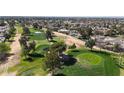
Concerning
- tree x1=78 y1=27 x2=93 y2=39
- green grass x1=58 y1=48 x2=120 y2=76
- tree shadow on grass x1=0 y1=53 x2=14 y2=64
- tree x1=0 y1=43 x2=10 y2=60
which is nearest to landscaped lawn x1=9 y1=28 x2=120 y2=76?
green grass x1=58 y1=48 x2=120 y2=76

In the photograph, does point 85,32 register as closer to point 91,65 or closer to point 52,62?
point 91,65

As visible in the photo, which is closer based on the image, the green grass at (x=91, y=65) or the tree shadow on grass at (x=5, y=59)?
the green grass at (x=91, y=65)

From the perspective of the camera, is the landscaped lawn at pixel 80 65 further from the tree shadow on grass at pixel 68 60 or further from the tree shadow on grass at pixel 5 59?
the tree shadow on grass at pixel 5 59

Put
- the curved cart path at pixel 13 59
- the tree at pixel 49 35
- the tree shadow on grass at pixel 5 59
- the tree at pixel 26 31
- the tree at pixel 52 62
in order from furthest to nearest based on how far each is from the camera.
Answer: the tree at pixel 26 31 → the tree at pixel 49 35 → the tree shadow on grass at pixel 5 59 → the curved cart path at pixel 13 59 → the tree at pixel 52 62

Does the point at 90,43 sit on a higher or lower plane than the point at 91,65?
higher

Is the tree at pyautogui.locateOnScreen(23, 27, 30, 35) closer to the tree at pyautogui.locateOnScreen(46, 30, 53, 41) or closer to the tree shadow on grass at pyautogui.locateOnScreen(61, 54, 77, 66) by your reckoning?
the tree at pyautogui.locateOnScreen(46, 30, 53, 41)

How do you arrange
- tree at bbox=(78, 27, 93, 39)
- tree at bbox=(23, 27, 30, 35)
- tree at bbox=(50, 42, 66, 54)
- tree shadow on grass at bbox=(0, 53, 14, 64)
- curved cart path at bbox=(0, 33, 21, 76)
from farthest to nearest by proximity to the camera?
1. tree at bbox=(78, 27, 93, 39)
2. tree at bbox=(23, 27, 30, 35)
3. tree at bbox=(50, 42, 66, 54)
4. tree shadow on grass at bbox=(0, 53, 14, 64)
5. curved cart path at bbox=(0, 33, 21, 76)

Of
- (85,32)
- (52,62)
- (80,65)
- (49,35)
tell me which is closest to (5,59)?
(52,62)

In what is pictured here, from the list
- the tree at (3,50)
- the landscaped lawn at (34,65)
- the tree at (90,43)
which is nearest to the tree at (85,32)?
the tree at (90,43)

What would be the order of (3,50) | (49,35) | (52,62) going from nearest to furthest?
1. (52,62)
2. (3,50)
3. (49,35)

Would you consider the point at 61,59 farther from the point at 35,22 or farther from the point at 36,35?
the point at 35,22

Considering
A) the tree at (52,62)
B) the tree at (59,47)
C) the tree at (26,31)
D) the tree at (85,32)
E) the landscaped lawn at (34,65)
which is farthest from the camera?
the tree at (85,32)
